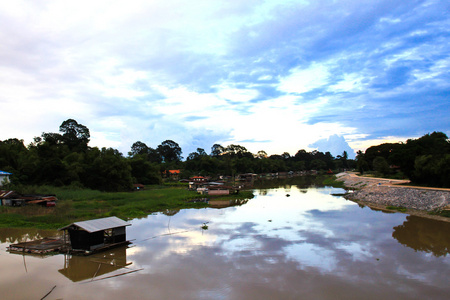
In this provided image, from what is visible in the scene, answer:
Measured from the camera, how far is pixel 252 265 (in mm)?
14039

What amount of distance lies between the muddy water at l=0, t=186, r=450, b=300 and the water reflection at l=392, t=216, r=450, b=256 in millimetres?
59

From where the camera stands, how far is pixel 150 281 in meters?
12.4

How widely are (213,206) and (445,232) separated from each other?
2290 centimetres

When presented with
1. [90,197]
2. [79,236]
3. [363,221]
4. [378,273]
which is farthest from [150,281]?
[90,197]

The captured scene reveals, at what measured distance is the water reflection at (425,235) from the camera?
16.7 m

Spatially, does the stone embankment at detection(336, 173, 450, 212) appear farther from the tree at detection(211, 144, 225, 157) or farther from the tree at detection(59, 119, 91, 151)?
the tree at detection(211, 144, 225, 157)

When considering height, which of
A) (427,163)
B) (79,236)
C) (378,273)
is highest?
(427,163)

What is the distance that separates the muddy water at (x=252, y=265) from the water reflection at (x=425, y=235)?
0.19 feet

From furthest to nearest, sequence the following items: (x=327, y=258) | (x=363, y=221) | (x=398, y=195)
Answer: (x=398, y=195) < (x=363, y=221) < (x=327, y=258)

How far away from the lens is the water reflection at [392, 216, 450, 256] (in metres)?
16.7

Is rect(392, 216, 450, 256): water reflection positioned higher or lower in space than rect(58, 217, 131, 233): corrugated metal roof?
lower

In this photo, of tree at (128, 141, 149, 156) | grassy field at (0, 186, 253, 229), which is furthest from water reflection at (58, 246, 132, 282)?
tree at (128, 141, 149, 156)

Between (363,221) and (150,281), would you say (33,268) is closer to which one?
(150,281)

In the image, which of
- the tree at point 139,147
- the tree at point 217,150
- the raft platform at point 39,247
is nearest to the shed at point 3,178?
the raft platform at point 39,247
